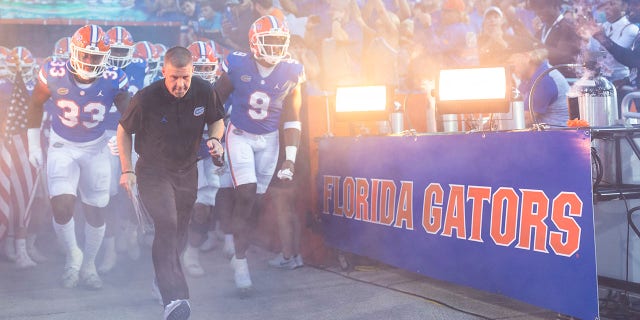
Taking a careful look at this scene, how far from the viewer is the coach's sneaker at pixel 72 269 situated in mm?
5762

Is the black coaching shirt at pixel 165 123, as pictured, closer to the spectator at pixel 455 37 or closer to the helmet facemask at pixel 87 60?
the helmet facemask at pixel 87 60

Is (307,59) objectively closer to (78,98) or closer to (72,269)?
(78,98)

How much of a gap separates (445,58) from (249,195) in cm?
669

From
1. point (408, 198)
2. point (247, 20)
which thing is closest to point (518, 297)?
point (408, 198)

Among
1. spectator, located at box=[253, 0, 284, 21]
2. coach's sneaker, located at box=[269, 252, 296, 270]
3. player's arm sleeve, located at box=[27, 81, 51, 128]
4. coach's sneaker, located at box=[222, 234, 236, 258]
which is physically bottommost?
coach's sneaker, located at box=[269, 252, 296, 270]

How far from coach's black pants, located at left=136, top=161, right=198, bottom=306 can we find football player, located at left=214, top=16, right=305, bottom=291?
1.29 meters

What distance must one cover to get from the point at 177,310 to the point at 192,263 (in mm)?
2185

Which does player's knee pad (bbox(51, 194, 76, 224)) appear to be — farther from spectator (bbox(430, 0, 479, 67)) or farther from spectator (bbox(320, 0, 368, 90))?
spectator (bbox(430, 0, 479, 67))

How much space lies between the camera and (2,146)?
288 inches

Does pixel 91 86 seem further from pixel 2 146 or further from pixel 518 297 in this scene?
pixel 518 297

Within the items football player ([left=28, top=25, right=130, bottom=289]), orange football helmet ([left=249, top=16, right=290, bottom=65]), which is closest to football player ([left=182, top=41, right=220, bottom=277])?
football player ([left=28, top=25, right=130, bottom=289])

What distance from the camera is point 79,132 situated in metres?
6.06

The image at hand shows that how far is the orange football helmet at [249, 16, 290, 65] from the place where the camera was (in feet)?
Answer: 19.4

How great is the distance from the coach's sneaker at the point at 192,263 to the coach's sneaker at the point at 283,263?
0.66 metres
